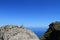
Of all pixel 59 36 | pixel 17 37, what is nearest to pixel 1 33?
pixel 17 37

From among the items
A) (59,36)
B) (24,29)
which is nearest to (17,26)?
(24,29)

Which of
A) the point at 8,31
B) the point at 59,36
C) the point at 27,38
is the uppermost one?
the point at 59,36

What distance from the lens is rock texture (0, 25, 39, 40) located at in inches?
408

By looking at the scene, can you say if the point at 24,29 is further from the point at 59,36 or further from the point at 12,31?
the point at 59,36

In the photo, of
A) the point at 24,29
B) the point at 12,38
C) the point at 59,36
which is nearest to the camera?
the point at 12,38

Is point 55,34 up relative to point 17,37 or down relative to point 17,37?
up

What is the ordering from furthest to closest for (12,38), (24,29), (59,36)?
1. (59,36)
2. (24,29)
3. (12,38)

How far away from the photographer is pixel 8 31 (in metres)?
10.8

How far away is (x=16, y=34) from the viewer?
10492 millimetres

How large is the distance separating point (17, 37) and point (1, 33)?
1.10 meters

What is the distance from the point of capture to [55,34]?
57.4 ft

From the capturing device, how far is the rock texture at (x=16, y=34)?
Answer: 10353 mm

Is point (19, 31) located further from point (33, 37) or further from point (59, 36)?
point (59, 36)

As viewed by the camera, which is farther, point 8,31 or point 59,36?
point 59,36
